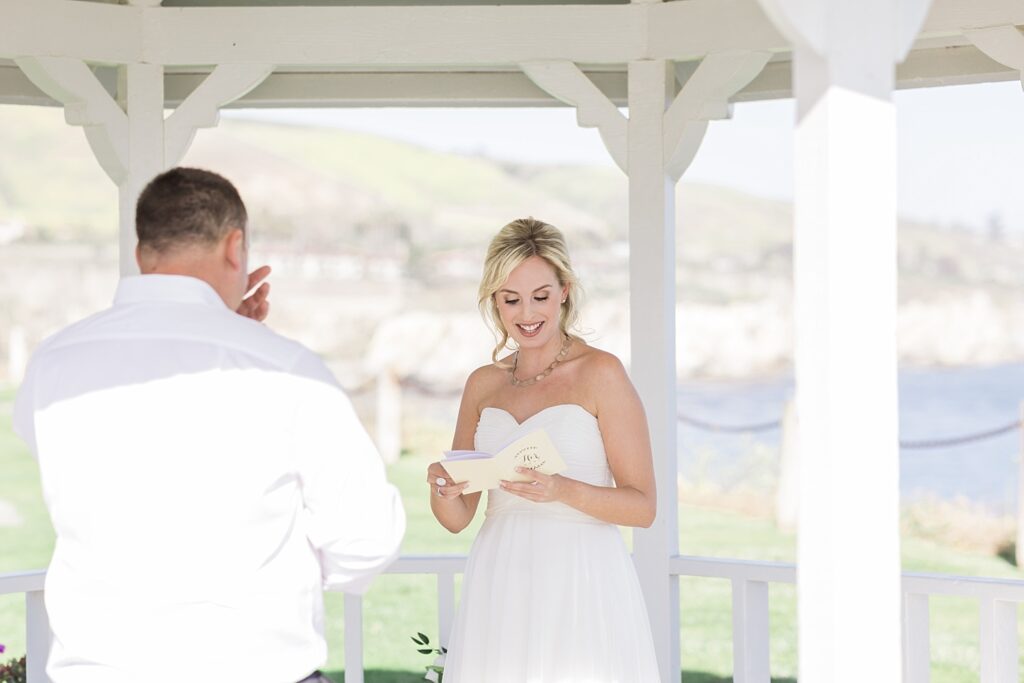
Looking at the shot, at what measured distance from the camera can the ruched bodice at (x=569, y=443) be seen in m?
3.64

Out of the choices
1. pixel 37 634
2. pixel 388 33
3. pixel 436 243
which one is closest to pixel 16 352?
pixel 436 243

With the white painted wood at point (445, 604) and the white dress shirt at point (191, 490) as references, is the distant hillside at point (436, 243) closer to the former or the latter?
the white painted wood at point (445, 604)

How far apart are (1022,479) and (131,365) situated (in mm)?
12796

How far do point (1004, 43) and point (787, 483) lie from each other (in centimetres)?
1393

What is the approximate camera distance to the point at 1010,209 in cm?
2248

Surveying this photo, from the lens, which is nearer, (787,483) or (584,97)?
(584,97)

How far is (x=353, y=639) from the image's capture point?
17.2ft

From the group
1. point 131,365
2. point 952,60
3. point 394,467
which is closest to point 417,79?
point 952,60

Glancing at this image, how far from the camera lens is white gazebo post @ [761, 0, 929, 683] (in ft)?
8.29

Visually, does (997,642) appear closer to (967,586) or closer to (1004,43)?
(967,586)

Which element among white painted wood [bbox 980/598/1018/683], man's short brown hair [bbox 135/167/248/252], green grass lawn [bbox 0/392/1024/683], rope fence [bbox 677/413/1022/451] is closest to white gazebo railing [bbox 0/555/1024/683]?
white painted wood [bbox 980/598/1018/683]

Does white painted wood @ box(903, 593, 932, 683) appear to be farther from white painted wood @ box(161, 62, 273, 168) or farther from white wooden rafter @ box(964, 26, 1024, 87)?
white painted wood @ box(161, 62, 273, 168)

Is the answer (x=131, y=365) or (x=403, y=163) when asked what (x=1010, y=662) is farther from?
(x=403, y=163)

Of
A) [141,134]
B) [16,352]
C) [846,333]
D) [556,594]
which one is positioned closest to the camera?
[846,333]
